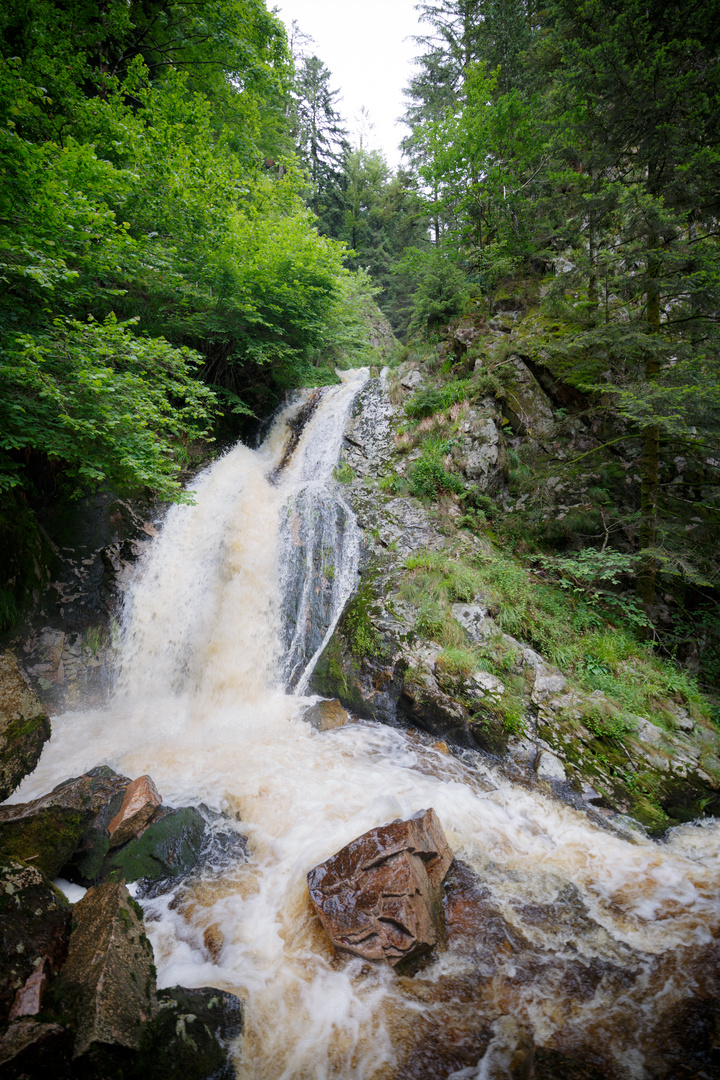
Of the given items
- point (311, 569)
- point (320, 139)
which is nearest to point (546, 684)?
point (311, 569)

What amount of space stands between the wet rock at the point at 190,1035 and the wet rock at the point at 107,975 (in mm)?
91

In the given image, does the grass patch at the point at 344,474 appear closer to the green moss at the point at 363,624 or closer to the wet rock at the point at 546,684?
the green moss at the point at 363,624

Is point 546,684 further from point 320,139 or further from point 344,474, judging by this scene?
point 320,139

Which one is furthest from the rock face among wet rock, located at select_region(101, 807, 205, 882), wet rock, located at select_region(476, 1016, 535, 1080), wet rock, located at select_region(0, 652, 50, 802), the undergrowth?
wet rock, located at select_region(0, 652, 50, 802)

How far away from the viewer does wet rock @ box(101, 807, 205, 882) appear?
339 cm

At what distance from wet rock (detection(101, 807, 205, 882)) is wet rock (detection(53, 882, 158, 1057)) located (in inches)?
32.2

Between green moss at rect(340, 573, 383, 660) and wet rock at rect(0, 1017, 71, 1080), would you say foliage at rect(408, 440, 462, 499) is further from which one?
wet rock at rect(0, 1017, 71, 1080)

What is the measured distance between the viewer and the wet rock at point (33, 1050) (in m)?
1.65

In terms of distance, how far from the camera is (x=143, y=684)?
6.24 metres

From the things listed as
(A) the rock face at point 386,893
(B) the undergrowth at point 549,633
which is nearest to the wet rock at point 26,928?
(A) the rock face at point 386,893

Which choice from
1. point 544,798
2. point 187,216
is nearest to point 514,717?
point 544,798

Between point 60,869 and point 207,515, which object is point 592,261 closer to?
point 207,515

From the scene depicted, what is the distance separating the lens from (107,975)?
2166mm

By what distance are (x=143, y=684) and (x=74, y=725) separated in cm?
98
